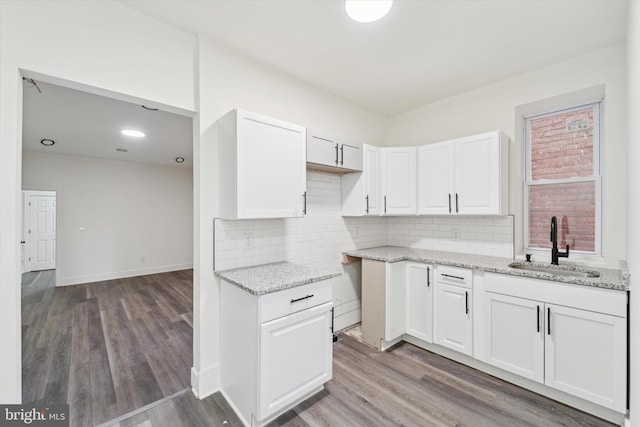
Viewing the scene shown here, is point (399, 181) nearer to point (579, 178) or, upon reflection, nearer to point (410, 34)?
point (410, 34)

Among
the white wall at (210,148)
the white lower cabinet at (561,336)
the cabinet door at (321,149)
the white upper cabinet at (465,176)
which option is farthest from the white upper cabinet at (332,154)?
the white lower cabinet at (561,336)

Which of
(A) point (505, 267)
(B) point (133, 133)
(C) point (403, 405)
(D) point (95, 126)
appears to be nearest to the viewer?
(C) point (403, 405)

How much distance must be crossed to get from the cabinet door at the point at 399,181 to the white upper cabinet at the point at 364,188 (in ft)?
0.30

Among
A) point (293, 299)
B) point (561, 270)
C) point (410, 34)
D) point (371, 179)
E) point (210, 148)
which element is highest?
point (410, 34)

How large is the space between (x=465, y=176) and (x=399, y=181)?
687 mm

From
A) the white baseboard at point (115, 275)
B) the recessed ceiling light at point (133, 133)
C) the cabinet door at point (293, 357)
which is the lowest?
the white baseboard at point (115, 275)

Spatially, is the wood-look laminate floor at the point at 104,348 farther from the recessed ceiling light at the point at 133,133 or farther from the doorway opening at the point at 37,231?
the recessed ceiling light at the point at 133,133

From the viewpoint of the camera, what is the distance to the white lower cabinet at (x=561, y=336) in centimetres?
175

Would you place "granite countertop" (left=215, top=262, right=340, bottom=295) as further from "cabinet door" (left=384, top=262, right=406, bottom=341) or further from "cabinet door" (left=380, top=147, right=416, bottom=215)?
"cabinet door" (left=380, top=147, right=416, bottom=215)

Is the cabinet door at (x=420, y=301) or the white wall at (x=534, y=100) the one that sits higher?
the white wall at (x=534, y=100)

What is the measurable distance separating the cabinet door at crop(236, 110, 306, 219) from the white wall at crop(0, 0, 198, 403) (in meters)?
0.58

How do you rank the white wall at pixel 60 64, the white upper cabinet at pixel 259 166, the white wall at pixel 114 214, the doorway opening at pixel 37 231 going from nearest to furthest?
the white wall at pixel 60 64 → the white upper cabinet at pixel 259 166 → the white wall at pixel 114 214 → the doorway opening at pixel 37 231

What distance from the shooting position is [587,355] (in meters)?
1.85

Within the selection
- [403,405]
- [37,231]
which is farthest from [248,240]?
[37,231]
